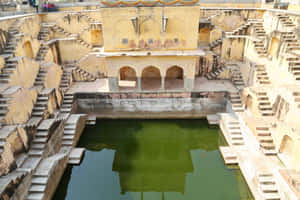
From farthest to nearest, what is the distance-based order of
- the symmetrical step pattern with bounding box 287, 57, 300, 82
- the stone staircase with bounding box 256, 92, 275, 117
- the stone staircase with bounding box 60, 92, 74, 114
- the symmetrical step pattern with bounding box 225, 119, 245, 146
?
the stone staircase with bounding box 60, 92, 74, 114
the symmetrical step pattern with bounding box 225, 119, 245, 146
the stone staircase with bounding box 256, 92, 275, 117
the symmetrical step pattern with bounding box 287, 57, 300, 82

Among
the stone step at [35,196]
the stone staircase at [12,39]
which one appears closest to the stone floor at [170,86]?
the stone staircase at [12,39]

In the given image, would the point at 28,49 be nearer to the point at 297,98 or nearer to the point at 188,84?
the point at 188,84

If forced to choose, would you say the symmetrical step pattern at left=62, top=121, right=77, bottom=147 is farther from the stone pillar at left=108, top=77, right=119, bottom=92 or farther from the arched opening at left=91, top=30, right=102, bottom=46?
the arched opening at left=91, top=30, right=102, bottom=46

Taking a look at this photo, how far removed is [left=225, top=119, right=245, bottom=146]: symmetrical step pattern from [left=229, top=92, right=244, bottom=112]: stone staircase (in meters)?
0.80

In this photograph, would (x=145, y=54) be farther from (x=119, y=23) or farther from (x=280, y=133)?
(x=280, y=133)

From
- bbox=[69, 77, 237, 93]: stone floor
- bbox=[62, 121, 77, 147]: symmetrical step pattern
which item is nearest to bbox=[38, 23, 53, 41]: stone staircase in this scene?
bbox=[69, 77, 237, 93]: stone floor

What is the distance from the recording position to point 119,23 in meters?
10.6

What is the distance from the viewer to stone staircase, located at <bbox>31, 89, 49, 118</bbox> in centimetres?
970

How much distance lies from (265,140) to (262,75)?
3.93m

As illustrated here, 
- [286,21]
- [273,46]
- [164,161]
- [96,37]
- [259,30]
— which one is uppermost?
[286,21]

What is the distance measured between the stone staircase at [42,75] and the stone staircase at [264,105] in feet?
35.7

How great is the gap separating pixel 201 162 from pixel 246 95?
13.9 ft

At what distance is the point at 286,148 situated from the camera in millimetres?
8133

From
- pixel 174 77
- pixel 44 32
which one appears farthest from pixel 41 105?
pixel 174 77
